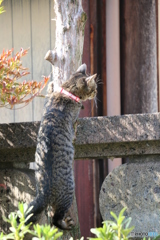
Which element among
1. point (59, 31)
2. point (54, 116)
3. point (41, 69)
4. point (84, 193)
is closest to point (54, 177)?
point (54, 116)

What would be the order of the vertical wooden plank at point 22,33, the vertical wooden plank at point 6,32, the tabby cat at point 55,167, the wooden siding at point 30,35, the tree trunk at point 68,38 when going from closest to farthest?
the tabby cat at point 55,167 < the tree trunk at point 68,38 < the wooden siding at point 30,35 < the vertical wooden plank at point 22,33 < the vertical wooden plank at point 6,32

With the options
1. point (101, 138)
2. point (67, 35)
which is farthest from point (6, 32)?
point (101, 138)

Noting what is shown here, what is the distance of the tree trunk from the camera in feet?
10.0

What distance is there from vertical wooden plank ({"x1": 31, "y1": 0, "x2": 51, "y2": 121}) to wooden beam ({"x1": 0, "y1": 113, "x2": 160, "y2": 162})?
1546 millimetres

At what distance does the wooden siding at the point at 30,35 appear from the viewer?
469 centimetres

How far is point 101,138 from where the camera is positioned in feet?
9.71

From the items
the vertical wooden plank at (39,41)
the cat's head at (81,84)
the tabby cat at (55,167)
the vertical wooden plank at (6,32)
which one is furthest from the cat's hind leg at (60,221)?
the vertical wooden plank at (6,32)

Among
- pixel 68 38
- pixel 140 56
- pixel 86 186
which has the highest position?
pixel 140 56

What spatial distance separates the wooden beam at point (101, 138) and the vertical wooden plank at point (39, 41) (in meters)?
1.55

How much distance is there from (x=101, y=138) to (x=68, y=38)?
69cm

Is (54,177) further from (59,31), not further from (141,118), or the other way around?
(59,31)

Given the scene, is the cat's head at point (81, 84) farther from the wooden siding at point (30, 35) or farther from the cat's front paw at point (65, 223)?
the wooden siding at point (30, 35)

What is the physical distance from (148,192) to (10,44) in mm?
2657

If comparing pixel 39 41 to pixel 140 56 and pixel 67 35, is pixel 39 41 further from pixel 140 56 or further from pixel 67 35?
pixel 67 35
